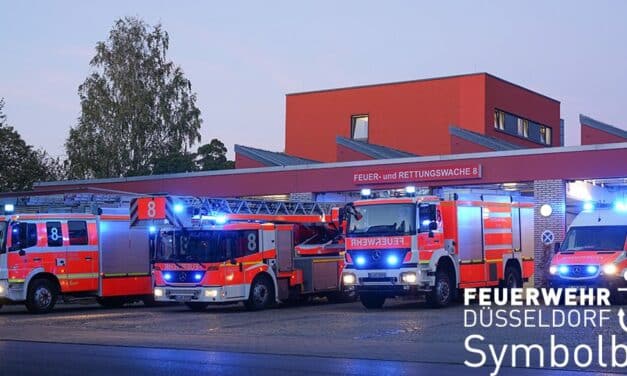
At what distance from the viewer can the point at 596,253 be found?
25844 mm

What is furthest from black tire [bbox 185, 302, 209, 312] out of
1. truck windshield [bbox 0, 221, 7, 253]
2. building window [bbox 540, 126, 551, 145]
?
building window [bbox 540, 126, 551, 145]

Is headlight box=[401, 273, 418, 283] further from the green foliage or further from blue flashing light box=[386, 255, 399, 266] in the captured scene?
the green foliage

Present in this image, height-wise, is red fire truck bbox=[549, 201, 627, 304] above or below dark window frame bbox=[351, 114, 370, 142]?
below

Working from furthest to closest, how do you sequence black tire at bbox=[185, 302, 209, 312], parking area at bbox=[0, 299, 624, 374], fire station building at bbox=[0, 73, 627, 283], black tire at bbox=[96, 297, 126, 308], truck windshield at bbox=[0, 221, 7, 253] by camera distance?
fire station building at bbox=[0, 73, 627, 283]
black tire at bbox=[96, 297, 126, 308]
black tire at bbox=[185, 302, 209, 312]
truck windshield at bbox=[0, 221, 7, 253]
parking area at bbox=[0, 299, 624, 374]

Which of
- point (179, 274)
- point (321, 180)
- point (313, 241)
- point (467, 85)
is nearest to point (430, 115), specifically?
point (467, 85)

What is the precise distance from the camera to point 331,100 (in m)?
53.6

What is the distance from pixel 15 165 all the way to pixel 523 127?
87.8 feet

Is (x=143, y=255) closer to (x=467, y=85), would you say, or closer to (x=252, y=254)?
(x=252, y=254)

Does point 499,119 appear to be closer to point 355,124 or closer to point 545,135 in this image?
point 545,135

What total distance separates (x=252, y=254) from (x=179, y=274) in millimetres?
1937

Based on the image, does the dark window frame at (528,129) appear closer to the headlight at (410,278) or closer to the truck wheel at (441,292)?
the truck wheel at (441,292)

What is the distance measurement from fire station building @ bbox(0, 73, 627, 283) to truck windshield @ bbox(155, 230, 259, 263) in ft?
16.0

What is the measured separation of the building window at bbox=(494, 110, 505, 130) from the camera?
50597mm

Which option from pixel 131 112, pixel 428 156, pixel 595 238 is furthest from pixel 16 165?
pixel 595 238
